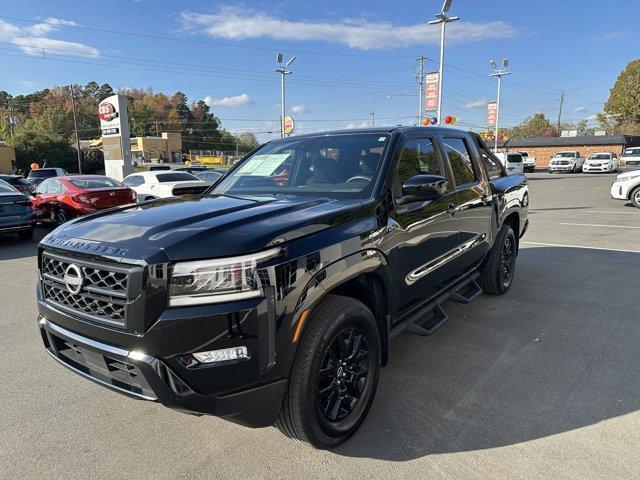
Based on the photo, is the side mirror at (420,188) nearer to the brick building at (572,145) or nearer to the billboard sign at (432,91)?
the billboard sign at (432,91)

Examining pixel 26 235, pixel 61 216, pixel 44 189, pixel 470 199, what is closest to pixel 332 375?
pixel 470 199

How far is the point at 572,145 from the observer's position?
51.6 meters

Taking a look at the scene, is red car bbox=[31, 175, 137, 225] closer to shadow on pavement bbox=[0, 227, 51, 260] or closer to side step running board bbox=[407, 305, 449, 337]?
shadow on pavement bbox=[0, 227, 51, 260]

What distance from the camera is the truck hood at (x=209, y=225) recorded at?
222 centimetres

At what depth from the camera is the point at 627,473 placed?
8.13 ft

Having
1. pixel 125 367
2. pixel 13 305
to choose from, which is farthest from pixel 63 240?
pixel 13 305

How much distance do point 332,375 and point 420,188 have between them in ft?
4.59

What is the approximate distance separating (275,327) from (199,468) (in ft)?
3.43

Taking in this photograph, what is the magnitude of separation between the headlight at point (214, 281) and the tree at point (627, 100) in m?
75.3

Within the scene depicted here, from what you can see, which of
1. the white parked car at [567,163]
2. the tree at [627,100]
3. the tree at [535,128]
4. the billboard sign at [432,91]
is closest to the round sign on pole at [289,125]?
the billboard sign at [432,91]

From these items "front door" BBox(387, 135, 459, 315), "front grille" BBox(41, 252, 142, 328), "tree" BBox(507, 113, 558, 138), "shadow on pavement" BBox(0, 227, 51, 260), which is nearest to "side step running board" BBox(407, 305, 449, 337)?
"front door" BBox(387, 135, 459, 315)

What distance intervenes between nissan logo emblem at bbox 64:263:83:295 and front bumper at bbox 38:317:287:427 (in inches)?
10.1

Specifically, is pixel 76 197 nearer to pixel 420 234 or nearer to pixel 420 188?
pixel 420 234

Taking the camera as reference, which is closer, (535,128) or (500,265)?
(500,265)
